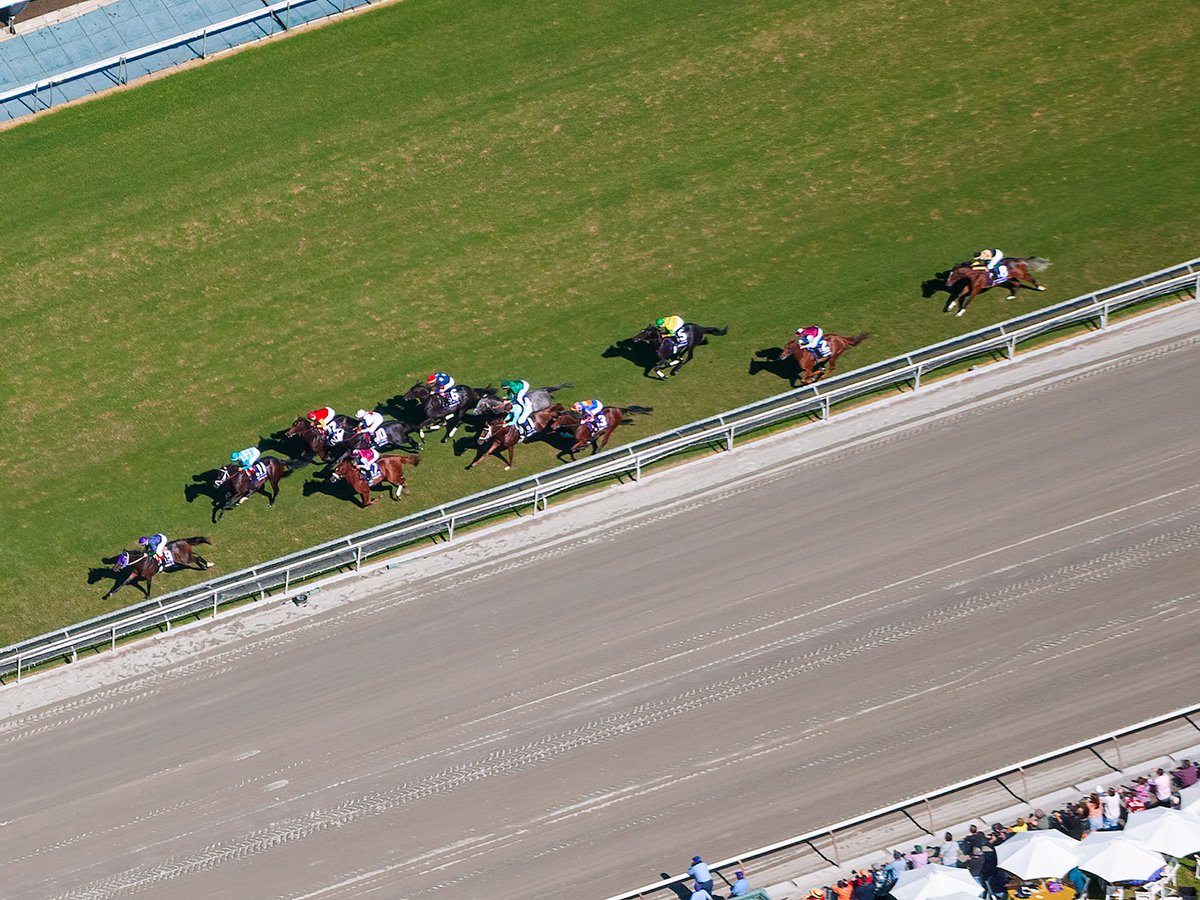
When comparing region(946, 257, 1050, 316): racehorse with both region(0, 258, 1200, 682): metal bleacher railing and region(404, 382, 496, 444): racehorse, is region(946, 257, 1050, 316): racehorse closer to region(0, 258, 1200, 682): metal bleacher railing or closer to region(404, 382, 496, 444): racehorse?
region(0, 258, 1200, 682): metal bleacher railing

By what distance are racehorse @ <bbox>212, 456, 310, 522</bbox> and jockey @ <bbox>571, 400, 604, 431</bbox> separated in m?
5.59

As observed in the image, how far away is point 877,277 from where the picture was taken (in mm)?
30094

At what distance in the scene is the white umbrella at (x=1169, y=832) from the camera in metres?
20.6

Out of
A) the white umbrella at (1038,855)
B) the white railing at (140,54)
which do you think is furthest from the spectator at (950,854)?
the white railing at (140,54)

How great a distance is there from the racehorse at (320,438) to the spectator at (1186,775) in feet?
51.9

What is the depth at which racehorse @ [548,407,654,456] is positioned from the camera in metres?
27.6

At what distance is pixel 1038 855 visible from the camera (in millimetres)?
20922

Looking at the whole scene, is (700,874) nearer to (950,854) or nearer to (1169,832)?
(950,854)

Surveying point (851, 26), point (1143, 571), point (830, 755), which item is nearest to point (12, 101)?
point (851, 26)

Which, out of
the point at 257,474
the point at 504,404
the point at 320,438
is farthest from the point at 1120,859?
the point at 257,474

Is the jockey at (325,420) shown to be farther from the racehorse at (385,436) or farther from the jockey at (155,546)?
the jockey at (155,546)

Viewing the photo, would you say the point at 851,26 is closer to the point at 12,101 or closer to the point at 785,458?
the point at 785,458

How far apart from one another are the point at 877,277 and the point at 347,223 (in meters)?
12.3

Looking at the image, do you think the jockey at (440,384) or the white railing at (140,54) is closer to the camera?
the jockey at (440,384)
